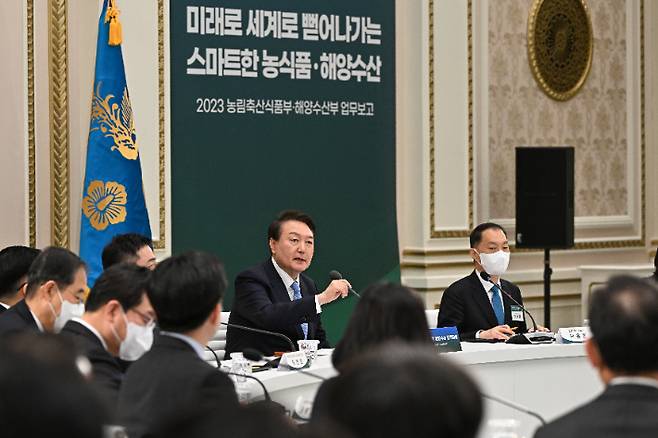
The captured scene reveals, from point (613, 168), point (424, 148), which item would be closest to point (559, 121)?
point (613, 168)

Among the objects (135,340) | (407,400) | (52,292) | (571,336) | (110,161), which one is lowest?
(571,336)

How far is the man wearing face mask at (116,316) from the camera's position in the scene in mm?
3402

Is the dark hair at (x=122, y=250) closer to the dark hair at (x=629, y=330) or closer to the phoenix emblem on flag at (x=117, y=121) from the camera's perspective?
the phoenix emblem on flag at (x=117, y=121)

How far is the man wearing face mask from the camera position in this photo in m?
3.40

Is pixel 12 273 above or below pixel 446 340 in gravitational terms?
above

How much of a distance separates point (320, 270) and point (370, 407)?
6119mm

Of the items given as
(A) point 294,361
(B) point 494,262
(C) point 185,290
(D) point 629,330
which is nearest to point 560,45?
(B) point 494,262

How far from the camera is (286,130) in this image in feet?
23.7

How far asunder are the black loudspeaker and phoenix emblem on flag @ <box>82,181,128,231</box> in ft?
9.19

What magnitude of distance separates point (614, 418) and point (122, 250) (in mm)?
3080

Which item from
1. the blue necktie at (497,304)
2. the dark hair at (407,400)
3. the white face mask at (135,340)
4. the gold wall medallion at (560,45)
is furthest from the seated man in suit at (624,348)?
the gold wall medallion at (560,45)

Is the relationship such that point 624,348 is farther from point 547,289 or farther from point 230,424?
point 547,289

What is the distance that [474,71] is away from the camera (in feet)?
25.9

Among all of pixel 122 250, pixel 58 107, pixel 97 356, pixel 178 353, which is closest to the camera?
pixel 178 353
